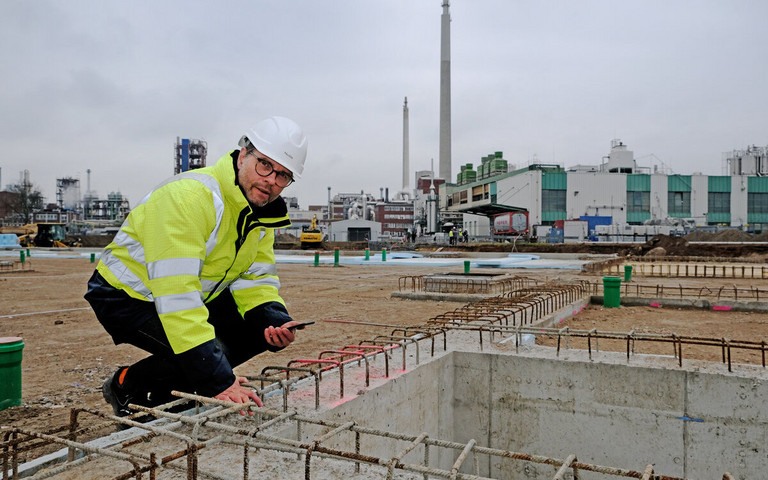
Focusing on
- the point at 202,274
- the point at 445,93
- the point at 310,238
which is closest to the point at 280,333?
the point at 202,274

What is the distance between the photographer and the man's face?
327 centimetres

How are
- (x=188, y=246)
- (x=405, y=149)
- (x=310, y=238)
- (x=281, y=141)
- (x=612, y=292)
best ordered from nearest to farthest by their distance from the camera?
(x=188, y=246) → (x=281, y=141) → (x=612, y=292) → (x=310, y=238) → (x=405, y=149)

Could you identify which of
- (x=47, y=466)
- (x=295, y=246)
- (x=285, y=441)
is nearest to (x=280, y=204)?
(x=285, y=441)

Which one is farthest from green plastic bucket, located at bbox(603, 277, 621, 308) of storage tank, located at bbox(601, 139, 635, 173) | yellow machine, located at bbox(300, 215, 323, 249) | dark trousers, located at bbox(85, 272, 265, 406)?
storage tank, located at bbox(601, 139, 635, 173)

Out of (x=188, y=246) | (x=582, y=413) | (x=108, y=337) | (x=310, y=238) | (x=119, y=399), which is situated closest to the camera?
(x=188, y=246)

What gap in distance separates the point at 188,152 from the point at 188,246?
80.4 m

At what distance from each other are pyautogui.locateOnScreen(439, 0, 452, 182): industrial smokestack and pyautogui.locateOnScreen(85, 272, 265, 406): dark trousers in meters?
87.9

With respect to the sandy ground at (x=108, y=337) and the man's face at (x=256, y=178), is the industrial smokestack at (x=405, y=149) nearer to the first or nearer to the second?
the sandy ground at (x=108, y=337)

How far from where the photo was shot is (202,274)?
11.4ft

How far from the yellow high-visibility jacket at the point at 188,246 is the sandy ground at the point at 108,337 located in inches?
85.8

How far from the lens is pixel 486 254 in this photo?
3653 centimetres

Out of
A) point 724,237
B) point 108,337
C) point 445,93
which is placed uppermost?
point 445,93

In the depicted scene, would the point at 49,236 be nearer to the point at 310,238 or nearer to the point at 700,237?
the point at 310,238

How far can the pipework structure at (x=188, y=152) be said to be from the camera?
246ft
